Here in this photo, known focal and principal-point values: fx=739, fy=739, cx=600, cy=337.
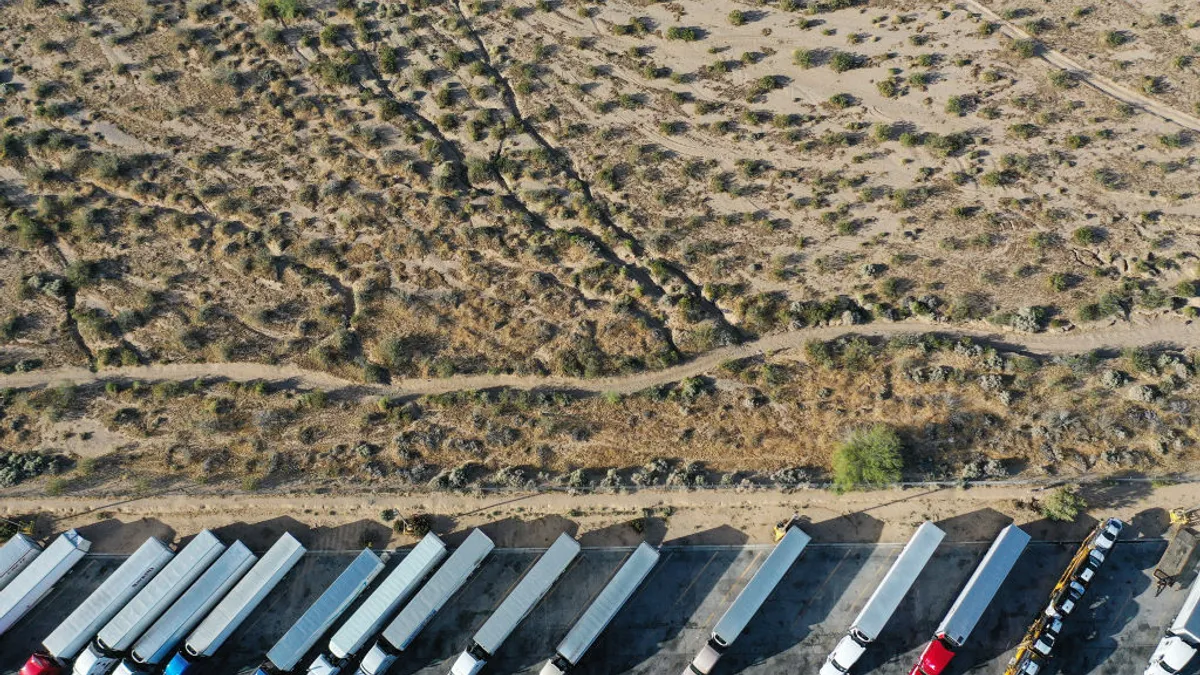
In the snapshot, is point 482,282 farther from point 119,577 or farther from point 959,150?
point 959,150

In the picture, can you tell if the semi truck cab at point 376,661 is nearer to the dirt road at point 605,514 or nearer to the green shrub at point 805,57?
the dirt road at point 605,514

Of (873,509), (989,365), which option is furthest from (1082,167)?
(873,509)

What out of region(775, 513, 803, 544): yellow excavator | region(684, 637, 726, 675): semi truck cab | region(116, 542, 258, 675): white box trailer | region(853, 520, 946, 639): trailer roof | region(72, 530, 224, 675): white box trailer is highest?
region(72, 530, 224, 675): white box trailer

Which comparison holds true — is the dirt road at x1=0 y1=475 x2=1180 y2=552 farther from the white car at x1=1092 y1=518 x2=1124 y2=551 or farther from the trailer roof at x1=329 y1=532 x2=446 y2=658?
the trailer roof at x1=329 y1=532 x2=446 y2=658

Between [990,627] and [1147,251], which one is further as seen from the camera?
[1147,251]

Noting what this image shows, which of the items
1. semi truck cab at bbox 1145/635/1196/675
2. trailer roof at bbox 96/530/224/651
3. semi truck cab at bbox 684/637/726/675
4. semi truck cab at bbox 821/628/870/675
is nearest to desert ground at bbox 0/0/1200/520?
trailer roof at bbox 96/530/224/651

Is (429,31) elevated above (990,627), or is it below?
above

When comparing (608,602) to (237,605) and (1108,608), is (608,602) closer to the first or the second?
(237,605)
